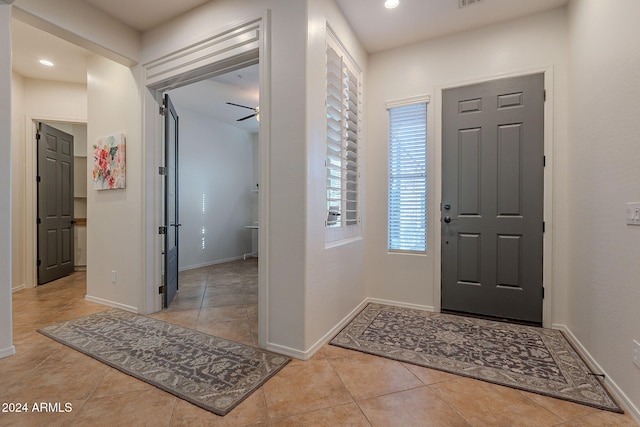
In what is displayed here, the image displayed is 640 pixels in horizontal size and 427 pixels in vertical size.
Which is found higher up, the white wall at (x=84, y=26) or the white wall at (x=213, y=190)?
the white wall at (x=84, y=26)

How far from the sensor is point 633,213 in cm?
162

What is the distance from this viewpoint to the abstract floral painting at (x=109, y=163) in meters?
3.17

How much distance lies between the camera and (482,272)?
118 inches

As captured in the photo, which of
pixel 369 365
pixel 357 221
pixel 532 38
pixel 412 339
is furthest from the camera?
pixel 357 221

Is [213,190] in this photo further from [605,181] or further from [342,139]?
[605,181]

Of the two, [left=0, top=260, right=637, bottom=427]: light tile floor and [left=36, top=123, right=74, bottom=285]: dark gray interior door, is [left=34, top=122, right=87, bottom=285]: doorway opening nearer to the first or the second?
[left=36, top=123, right=74, bottom=285]: dark gray interior door

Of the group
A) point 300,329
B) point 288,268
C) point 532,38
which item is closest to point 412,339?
point 300,329

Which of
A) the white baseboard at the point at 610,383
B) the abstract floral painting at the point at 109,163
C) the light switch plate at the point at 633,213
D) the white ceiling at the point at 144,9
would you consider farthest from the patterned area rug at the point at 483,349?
the white ceiling at the point at 144,9

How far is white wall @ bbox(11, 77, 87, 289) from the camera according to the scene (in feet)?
13.2

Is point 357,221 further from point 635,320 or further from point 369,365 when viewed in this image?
point 635,320

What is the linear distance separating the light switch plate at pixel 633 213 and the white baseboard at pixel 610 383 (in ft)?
3.12

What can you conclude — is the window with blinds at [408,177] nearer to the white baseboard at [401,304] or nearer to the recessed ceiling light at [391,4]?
the white baseboard at [401,304]

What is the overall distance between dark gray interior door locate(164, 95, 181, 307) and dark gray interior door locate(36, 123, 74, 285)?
2.23 metres

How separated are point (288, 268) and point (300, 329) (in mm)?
446
